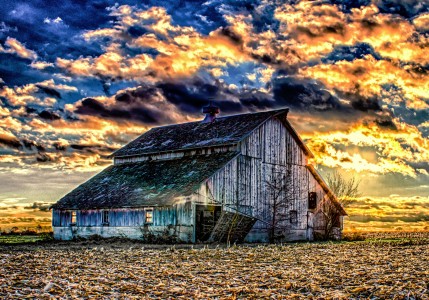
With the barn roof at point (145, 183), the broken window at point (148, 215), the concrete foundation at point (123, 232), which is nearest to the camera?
the concrete foundation at point (123, 232)

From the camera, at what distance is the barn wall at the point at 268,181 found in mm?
37094

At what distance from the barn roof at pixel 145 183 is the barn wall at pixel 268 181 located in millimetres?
1303

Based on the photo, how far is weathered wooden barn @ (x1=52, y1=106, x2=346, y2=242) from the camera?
3547cm

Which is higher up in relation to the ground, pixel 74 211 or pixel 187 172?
pixel 187 172

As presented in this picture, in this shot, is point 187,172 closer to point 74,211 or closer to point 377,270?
point 74,211

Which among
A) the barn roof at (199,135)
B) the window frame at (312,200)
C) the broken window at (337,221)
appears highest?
the barn roof at (199,135)

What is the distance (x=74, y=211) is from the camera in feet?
141

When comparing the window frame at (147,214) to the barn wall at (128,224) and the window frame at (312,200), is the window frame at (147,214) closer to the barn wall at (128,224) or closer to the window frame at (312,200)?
the barn wall at (128,224)

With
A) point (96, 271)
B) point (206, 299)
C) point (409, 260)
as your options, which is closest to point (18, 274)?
point (96, 271)

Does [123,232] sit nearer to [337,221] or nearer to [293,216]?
[293,216]

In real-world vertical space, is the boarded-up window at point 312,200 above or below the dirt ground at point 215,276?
above

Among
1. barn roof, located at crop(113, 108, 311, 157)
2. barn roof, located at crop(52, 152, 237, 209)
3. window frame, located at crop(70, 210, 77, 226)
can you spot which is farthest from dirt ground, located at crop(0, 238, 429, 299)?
window frame, located at crop(70, 210, 77, 226)

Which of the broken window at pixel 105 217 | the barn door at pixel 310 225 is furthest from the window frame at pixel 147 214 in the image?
the barn door at pixel 310 225

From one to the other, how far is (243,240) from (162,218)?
17.7 ft
